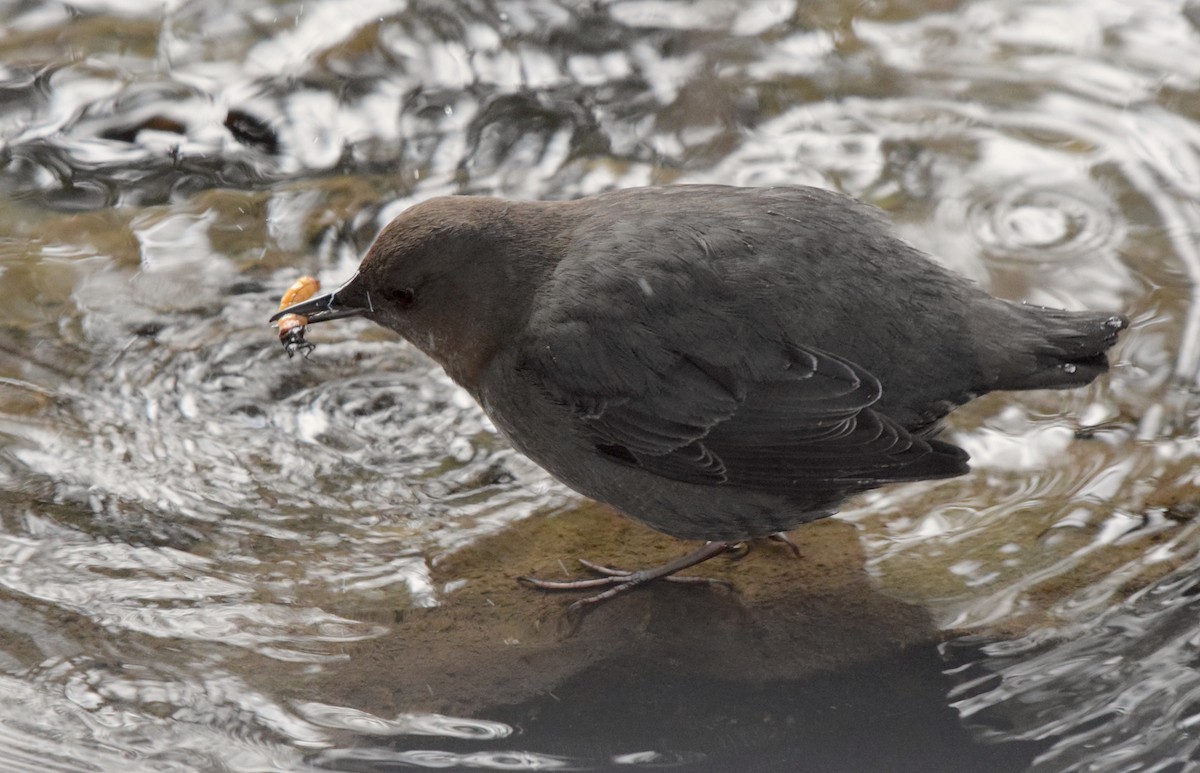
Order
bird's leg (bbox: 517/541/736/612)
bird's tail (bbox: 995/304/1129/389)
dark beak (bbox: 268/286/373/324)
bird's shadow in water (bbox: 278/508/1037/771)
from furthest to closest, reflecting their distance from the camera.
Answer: dark beak (bbox: 268/286/373/324) < bird's leg (bbox: 517/541/736/612) < bird's tail (bbox: 995/304/1129/389) < bird's shadow in water (bbox: 278/508/1037/771)

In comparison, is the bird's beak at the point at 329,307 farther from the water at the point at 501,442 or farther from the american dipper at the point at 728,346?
the water at the point at 501,442

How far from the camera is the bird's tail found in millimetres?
3451

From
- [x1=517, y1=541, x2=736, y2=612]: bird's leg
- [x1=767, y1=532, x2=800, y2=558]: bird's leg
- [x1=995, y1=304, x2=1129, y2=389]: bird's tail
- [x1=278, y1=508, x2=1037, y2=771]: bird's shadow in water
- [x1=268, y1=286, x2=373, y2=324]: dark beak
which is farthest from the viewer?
[x1=767, y1=532, x2=800, y2=558]: bird's leg

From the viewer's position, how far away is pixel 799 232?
11.6 feet

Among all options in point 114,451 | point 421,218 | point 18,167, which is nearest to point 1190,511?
point 421,218

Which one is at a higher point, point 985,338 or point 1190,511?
point 985,338

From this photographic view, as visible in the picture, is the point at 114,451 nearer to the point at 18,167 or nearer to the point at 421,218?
the point at 421,218

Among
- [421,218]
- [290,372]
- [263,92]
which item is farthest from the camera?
[263,92]

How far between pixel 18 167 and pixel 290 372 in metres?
1.47

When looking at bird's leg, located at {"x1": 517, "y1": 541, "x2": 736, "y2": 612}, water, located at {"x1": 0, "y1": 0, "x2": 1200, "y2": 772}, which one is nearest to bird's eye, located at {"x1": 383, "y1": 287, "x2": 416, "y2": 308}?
water, located at {"x1": 0, "y1": 0, "x2": 1200, "y2": 772}

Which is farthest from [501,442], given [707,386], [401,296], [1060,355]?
[1060,355]

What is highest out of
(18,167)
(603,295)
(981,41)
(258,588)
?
(981,41)

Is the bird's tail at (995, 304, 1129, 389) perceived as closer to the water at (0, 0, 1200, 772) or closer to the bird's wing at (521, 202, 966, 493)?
the bird's wing at (521, 202, 966, 493)

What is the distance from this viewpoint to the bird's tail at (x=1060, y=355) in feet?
11.3
